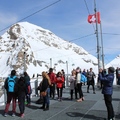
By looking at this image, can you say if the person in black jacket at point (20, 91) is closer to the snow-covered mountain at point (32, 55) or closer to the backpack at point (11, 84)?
the backpack at point (11, 84)

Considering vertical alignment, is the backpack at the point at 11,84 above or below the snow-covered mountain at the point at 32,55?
below

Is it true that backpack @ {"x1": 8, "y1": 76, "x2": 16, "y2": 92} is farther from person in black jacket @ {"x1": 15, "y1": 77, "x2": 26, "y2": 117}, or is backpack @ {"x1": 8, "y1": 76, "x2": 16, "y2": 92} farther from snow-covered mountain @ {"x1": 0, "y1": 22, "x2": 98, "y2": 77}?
snow-covered mountain @ {"x1": 0, "y1": 22, "x2": 98, "y2": 77}

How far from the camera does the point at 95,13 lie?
766 inches

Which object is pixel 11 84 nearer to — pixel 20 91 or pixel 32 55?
pixel 20 91

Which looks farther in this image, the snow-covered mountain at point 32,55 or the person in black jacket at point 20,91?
the snow-covered mountain at point 32,55

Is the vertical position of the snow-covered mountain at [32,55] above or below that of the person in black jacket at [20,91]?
above

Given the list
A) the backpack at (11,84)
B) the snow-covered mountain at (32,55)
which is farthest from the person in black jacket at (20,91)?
the snow-covered mountain at (32,55)

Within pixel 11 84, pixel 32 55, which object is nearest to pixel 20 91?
pixel 11 84

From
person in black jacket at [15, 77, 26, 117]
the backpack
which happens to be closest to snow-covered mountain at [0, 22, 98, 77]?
person in black jacket at [15, 77, 26, 117]

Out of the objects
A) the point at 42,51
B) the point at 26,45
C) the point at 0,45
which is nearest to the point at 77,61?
the point at 42,51

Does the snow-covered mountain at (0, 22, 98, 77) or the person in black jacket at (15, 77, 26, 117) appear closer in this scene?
the person in black jacket at (15, 77, 26, 117)

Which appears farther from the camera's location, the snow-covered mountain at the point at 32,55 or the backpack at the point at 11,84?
the snow-covered mountain at the point at 32,55

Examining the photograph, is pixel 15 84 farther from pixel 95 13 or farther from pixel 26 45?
pixel 26 45

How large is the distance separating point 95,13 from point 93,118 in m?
12.7
